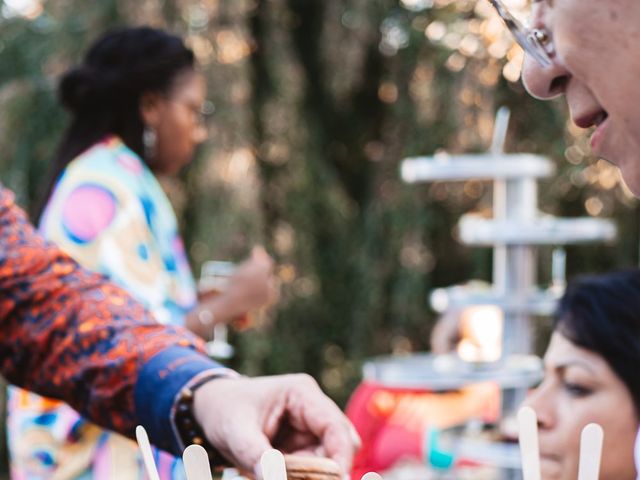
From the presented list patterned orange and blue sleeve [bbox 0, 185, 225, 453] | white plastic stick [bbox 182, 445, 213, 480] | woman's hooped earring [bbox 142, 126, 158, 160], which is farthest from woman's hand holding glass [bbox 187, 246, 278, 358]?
white plastic stick [bbox 182, 445, 213, 480]

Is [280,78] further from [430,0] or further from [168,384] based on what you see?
[168,384]

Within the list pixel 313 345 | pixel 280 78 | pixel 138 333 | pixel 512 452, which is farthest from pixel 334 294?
pixel 138 333

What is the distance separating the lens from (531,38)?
2.31ft

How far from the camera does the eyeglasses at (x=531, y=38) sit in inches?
27.6

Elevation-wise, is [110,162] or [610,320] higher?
[110,162]

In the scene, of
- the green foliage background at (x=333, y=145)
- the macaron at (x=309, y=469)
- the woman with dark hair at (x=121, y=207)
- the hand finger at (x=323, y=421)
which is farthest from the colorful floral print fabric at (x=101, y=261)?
the green foliage background at (x=333, y=145)

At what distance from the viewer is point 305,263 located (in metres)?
4.03

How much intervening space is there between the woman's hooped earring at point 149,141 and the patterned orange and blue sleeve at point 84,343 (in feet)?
2.46

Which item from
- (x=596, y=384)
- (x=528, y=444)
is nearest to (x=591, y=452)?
(x=528, y=444)

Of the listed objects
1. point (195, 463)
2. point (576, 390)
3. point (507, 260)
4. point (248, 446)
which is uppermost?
point (195, 463)

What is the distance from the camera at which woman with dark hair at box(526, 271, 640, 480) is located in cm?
146

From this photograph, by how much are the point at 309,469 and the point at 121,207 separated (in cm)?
100

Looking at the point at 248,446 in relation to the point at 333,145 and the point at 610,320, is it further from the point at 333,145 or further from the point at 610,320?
the point at 333,145

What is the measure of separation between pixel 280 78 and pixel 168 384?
9.72ft
